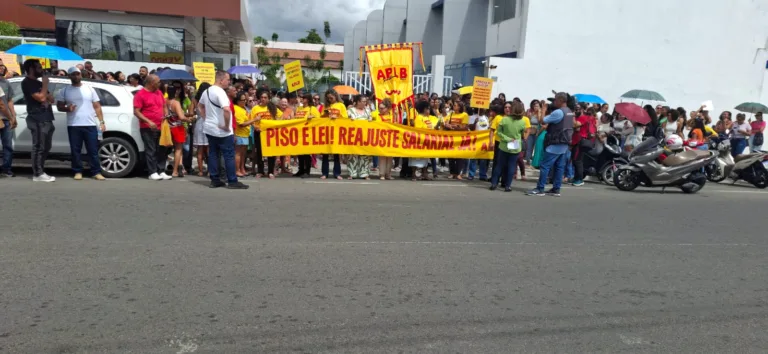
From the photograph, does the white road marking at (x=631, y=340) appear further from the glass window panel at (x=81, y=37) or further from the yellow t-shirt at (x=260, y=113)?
the glass window panel at (x=81, y=37)

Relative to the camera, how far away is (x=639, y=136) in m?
13.0

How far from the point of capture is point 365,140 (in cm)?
1109

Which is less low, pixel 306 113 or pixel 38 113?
pixel 306 113

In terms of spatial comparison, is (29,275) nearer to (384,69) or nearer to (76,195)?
(76,195)

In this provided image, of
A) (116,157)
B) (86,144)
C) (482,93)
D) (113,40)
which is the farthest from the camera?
(113,40)

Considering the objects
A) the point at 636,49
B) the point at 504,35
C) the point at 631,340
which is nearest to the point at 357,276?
the point at 631,340

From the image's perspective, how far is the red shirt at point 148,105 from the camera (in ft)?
31.0

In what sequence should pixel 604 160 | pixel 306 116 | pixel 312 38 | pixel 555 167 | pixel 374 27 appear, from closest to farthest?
pixel 555 167 < pixel 306 116 < pixel 604 160 < pixel 374 27 < pixel 312 38

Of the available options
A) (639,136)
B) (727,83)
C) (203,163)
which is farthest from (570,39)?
(203,163)

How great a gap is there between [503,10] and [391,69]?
1257cm

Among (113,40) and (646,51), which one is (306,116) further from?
(113,40)

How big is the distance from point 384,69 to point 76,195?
6006 mm

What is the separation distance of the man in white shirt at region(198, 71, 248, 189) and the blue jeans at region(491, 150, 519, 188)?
14.6ft

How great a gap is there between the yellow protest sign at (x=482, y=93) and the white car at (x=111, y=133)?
690 centimetres
